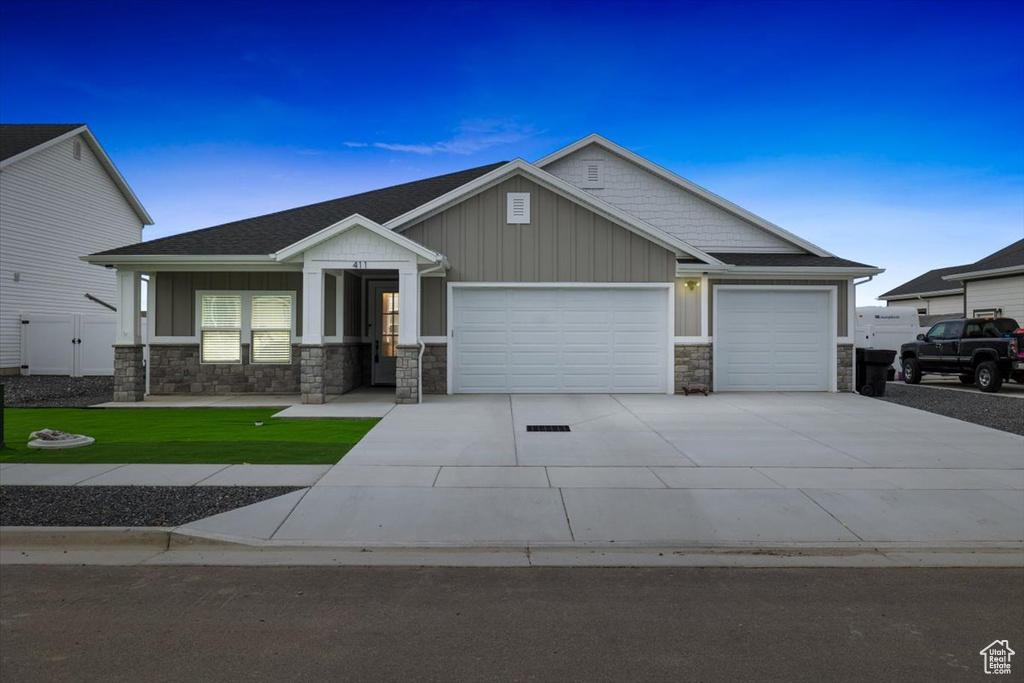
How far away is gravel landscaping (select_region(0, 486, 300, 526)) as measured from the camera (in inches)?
233

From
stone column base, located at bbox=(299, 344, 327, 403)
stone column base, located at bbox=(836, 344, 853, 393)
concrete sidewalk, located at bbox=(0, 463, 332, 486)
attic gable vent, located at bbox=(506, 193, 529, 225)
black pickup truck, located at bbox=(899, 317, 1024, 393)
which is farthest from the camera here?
black pickup truck, located at bbox=(899, 317, 1024, 393)

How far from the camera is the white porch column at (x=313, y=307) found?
13.6 m

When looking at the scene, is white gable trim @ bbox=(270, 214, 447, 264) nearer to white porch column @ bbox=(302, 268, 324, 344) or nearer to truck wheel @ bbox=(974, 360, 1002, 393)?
white porch column @ bbox=(302, 268, 324, 344)

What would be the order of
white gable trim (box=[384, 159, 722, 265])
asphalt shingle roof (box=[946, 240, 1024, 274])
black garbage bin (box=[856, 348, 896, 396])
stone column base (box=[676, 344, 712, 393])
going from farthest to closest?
asphalt shingle roof (box=[946, 240, 1024, 274])
black garbage bin (box=[856, 348, 896, 396])
stone column base (box=[676, 344, 712, 393])
white gable trim (box=[384, 159, 722, 265])

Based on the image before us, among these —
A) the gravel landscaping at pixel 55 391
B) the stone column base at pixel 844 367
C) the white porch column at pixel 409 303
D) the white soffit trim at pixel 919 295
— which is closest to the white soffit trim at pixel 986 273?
the white soffit trim at pixel 919 295

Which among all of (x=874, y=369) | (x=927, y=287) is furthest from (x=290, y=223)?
(x=927, y=287)

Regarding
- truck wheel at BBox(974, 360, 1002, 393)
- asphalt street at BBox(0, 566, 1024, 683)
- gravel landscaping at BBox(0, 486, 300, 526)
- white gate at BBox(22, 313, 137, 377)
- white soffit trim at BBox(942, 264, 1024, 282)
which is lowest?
asphalt street at BBox(0, 566, 1024, 683)

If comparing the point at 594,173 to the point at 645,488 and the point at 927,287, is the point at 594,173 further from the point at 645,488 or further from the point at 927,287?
the point at 927,287

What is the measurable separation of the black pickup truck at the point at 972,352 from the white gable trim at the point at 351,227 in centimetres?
1557

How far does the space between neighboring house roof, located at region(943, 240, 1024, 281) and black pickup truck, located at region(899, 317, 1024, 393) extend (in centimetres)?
397

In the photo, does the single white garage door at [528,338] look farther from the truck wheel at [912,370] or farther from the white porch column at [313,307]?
the truck wheel at [912,370]

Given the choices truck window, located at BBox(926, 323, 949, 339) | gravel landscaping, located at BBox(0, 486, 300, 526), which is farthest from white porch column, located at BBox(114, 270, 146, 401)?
truck window, located at BBox(926, 323, 949, 339)

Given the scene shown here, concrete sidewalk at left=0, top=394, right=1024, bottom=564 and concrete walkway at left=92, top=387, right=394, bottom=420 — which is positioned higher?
concrete walkway at left=92, top=387, right=394, bottom=420

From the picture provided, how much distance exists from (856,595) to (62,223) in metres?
28.1
